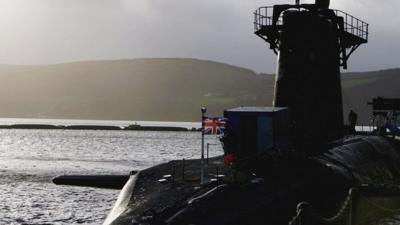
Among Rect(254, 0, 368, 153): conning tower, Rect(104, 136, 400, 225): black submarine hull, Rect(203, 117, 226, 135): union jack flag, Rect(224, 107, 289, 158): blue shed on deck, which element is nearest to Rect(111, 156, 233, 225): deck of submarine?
Rect(104, 136, 400, 225): black submarine hull

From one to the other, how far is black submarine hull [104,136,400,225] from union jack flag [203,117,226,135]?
63.1 inches

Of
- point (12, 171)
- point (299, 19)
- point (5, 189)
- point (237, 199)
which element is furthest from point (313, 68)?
point (12, 171)

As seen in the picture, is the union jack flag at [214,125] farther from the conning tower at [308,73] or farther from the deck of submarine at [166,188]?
the conning tower at [308,73]

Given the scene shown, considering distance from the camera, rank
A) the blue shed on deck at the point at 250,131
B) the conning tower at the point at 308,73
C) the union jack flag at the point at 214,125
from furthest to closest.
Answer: the conning tower at the point at 308,73 → the blue shed on deck at the point at 250,131 → the union jack flag at the point at 214,125

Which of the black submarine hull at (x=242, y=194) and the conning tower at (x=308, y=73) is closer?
the black submarine hull at (x=242, y=194)

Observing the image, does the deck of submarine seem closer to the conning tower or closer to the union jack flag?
the union jack flag

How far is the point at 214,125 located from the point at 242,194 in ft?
13.4

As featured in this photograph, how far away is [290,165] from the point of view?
81.3ft

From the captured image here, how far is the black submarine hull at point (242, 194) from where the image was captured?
19531 mm

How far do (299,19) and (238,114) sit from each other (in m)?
12.0

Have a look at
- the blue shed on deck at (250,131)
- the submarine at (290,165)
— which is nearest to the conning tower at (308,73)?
the submarine at (290,165)

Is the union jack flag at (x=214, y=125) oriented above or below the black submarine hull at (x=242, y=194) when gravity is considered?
above

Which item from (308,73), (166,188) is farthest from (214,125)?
(308,73)

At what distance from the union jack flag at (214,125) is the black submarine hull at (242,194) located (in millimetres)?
1602
